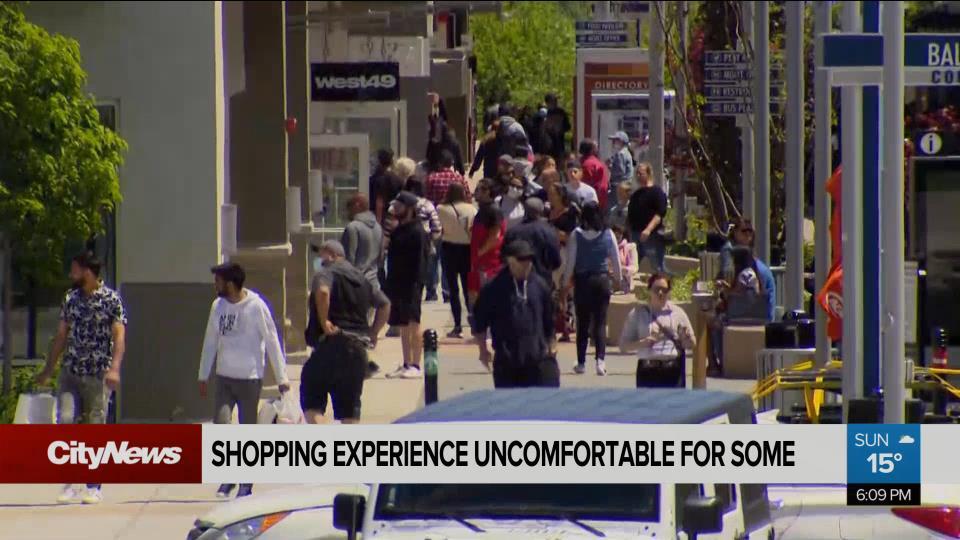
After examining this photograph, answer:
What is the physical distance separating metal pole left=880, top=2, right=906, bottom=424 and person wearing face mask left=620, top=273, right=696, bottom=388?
523 cm

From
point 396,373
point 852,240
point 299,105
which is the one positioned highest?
point 299,105

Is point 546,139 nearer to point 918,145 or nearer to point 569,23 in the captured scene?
point 918,145

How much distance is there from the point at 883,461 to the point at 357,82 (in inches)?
844

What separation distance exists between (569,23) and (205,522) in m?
64.2

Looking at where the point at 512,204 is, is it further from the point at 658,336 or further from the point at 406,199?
the point at 658,336

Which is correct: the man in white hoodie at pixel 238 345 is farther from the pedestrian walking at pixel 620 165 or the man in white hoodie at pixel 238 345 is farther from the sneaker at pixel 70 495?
the pedestrian walking at pixel 620 165

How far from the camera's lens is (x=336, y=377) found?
1451cm

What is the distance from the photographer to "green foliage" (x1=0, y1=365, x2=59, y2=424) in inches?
608

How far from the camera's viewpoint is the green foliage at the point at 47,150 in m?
15.5

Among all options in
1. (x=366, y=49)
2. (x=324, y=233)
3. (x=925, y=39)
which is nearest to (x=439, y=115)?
(x=366, y=49)

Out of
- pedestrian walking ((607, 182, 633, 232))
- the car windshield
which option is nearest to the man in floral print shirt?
the car windshield

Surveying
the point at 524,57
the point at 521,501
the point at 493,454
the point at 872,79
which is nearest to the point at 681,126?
the point at 872,79

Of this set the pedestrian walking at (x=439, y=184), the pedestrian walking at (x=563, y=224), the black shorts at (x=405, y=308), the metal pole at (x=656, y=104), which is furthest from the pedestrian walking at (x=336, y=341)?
the metal pole at (x=656, y=104)

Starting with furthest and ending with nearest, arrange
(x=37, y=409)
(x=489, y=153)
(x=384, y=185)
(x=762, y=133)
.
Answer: (x=489, y=153)
(x=384, y=185)
(x=762, y=133)
(x=37, y=409)
